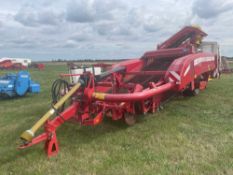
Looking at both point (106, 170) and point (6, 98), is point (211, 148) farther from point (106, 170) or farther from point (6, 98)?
point (6, 98)

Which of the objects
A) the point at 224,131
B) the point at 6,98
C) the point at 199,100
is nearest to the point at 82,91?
the point at 224,131

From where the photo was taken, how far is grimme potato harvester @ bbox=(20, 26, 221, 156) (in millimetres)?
3682

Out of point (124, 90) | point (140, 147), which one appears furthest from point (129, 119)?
point (140, 147)

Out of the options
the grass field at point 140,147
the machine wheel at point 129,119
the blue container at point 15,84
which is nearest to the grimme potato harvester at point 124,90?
the machine wheel at point 129,119

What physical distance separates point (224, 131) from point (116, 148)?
6.17 feet

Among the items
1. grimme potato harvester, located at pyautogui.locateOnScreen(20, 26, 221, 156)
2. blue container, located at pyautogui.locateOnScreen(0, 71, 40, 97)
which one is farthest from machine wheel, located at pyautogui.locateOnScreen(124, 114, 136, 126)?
blue container, located at pyautogui.locateOnScreen(0, 71, 40, 97)

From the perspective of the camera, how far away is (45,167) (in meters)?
3.27

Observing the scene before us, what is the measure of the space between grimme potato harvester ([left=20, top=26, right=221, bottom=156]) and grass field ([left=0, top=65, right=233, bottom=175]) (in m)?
0.29

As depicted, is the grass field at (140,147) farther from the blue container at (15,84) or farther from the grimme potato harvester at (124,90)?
the blue container at (15,84)

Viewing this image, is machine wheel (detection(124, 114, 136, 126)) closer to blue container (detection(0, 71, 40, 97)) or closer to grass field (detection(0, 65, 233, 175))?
grass field (detection(0, 65, 233, 175))

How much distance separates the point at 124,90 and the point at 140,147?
165 cm

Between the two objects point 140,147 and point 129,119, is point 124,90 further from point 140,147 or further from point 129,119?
point 140,147

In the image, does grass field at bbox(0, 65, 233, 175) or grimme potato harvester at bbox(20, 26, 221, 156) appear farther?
grimme potato harvester at bbox(20, 26, 221, 156)

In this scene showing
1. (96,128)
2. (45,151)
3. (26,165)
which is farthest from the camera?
(96,128)
